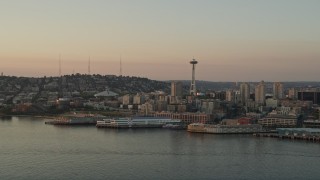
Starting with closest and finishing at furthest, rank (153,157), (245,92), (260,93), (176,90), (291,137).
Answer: (153,157), (291,137), (260,93), (245,92), (176,90)

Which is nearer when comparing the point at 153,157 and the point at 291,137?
the point at 153,157

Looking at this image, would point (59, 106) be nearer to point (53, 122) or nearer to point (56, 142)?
point (53, 122)

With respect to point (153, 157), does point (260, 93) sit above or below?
above

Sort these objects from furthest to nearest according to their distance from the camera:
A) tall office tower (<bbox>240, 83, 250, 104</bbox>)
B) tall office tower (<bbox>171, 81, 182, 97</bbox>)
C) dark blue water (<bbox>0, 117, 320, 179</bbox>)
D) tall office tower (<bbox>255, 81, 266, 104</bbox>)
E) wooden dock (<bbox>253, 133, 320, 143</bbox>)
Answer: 1. tall office tower (<bbox>171, 81, 182, 97</bbox>)
2. tall office tower (<bbox>240, 83, 250, 104</bbox>)
3. tall office tower (<bbox>255, 81, 266, 104</bbox>)
4. wooden dock (<bbox>253, 133, 320, 143</bbox>)
5. dark blue water (<bbox>0, 117, 320, 179</bbox>)

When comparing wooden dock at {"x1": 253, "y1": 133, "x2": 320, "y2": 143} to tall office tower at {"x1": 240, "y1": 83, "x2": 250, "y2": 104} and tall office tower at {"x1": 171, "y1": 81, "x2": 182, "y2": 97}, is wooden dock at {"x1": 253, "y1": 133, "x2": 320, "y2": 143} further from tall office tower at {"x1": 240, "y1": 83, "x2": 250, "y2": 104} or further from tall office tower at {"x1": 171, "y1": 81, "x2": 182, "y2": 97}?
tall office tower at {"x1": 171, "y1": 81, "x2": 182, "y2": 97}

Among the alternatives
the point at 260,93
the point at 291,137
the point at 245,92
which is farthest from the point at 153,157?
the point at 245,92

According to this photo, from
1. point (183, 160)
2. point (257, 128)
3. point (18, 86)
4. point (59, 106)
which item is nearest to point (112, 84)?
point (18, 86)

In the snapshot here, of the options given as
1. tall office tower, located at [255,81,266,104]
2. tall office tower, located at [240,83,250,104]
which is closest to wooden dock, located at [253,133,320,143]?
tall office tower, located at [255,81,266,104]

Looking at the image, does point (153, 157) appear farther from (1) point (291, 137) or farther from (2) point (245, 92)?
(2) point (245, 92)

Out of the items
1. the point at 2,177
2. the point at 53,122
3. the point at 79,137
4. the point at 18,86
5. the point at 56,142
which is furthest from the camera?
the point at 18,86
